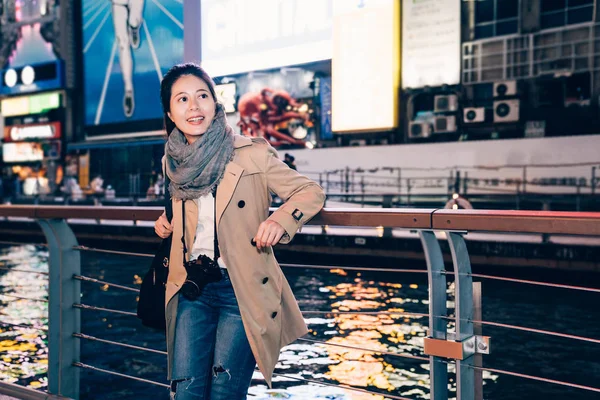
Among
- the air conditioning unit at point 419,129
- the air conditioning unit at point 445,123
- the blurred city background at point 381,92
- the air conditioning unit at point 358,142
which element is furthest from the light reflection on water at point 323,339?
the air conditioning unit at point 358,142

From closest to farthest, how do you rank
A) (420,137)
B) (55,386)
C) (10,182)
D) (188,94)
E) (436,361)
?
(436,361), (188,94), (55,386), (420,137), (10,182)

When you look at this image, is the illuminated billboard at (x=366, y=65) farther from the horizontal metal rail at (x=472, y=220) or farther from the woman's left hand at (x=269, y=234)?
the woman's left hand at (x=269, y=234)

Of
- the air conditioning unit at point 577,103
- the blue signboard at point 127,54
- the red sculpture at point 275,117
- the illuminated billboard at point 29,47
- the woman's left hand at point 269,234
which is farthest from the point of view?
the illuminated billboard at point 29,47

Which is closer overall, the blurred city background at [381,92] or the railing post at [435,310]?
the railing post at [435,310]

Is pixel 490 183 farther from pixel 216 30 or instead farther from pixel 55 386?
pixel 55 386

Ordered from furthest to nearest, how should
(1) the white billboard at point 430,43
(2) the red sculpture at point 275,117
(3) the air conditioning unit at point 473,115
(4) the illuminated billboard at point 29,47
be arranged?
1. (4) the illuminated billboard at point 29,47
2. (2) the red sculpture at point 275,117
3. (1) the white billboard at point 430,43
4. (3) the air conditioning unit at point 473,115

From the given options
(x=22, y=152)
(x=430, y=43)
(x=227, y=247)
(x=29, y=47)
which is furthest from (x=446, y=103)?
(x=29, y=47)

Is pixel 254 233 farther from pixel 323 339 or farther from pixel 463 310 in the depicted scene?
pixel 323 339

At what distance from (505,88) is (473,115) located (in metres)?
1.40

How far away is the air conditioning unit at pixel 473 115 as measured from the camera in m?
21.7

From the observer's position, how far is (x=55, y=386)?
3.20 m

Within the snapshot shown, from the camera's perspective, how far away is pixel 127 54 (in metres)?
36.5

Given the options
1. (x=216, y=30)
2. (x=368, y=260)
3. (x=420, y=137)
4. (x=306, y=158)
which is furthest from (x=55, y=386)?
(x=216, y=30)

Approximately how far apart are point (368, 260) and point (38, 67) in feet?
111
